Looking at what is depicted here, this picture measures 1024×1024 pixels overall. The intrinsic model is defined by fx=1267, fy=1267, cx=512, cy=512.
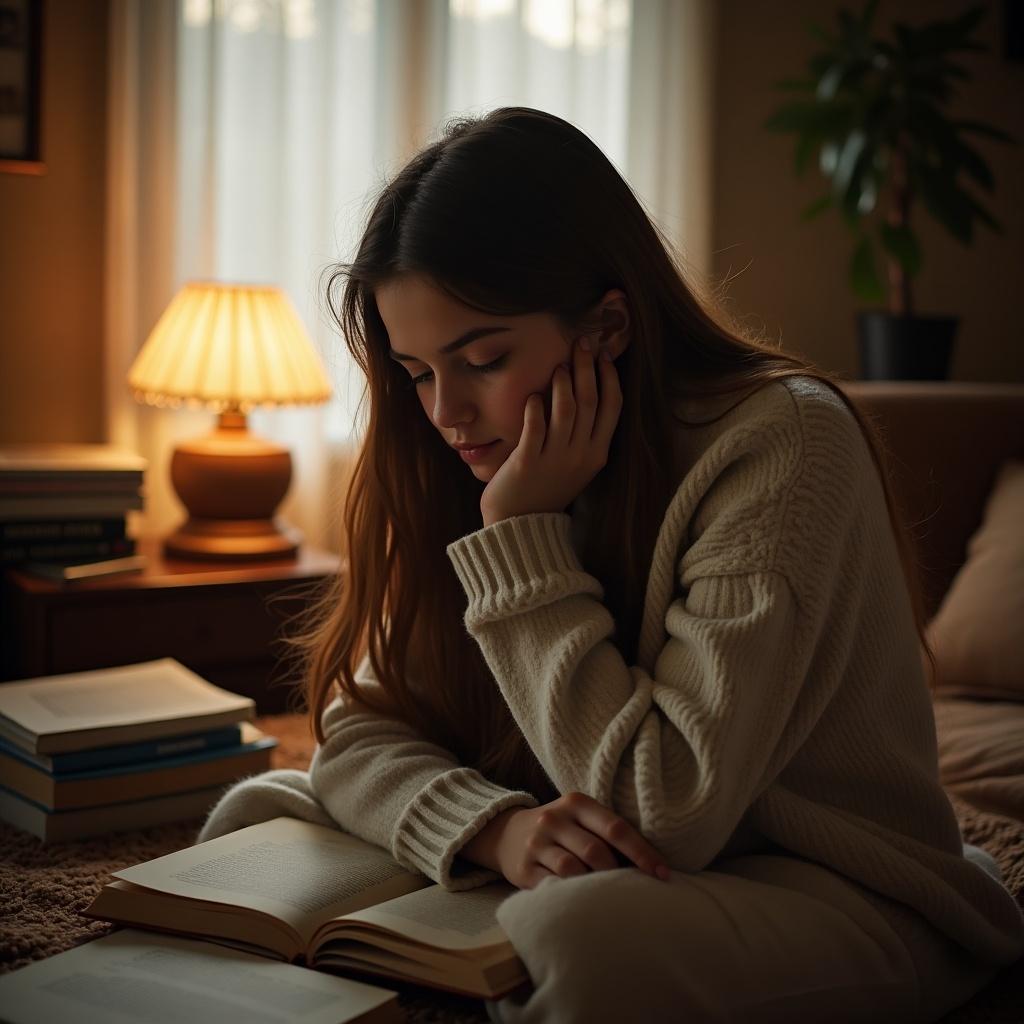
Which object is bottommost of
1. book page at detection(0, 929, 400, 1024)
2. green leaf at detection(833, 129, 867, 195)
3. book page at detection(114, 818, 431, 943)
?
book page at detection(0, 929, 400, 1024)

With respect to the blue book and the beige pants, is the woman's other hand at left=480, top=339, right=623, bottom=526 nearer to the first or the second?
the beige pants

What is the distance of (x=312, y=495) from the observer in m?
2.81

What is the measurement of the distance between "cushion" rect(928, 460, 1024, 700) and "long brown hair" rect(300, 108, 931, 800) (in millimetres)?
505

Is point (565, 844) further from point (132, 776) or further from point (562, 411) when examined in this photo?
point (132, 776)

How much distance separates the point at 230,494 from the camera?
232cm

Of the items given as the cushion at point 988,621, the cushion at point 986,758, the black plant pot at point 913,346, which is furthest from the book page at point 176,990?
the black plant pot at point 913,346

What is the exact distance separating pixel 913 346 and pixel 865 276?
9.4 inches

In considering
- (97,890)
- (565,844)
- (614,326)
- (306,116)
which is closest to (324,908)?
(565,844)

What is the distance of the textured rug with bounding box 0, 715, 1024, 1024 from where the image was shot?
1.05 m

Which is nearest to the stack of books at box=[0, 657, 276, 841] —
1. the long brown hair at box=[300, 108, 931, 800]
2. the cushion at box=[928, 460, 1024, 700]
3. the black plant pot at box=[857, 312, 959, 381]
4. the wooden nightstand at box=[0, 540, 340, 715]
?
the long brown hair at box=[300, 108, 931, 800]

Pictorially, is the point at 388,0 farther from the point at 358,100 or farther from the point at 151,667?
the point at 151,667

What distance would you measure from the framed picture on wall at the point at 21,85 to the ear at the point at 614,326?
1.68 metres

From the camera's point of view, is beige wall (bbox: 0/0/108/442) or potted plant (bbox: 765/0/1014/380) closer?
beige wall (bbox: 0/0/108/442)

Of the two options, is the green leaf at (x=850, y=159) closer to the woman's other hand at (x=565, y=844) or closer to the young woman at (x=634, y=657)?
the young woman at (x=634, y=657)
